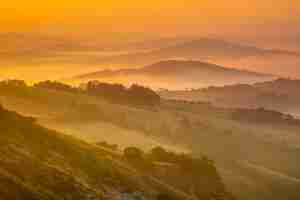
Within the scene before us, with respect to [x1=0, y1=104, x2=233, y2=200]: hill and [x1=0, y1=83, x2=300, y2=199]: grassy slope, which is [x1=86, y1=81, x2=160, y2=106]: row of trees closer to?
[x1=0, y1=83, x2=300, y2=199]: grassy slope

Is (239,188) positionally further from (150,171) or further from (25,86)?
(25,86)

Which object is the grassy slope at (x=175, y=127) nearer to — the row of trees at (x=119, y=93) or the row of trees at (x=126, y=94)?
the row of trees at (x=126, y=94)

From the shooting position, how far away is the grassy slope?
11362 cm

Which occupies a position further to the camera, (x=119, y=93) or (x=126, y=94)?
(x=119, y=93)

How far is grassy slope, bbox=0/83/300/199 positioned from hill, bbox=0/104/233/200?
45.8 m

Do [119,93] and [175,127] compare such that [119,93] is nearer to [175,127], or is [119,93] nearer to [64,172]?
[175,127]

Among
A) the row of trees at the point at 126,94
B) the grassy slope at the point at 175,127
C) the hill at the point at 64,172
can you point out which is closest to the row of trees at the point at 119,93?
the row of trees at the point at 126,94

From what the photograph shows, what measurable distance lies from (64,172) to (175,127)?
91377 millimetres

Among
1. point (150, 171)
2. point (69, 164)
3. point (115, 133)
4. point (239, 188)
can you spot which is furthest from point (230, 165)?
point (69, 164)

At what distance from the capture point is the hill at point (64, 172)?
36.5 m

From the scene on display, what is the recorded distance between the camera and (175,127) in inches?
5148

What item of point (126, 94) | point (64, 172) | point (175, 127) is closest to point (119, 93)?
point (126, 94)

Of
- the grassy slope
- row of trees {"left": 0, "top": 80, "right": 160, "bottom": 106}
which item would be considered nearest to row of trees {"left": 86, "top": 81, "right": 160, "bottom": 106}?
row of trees {"left": 0, "top": 80, "right": 160, "bottom": 106}

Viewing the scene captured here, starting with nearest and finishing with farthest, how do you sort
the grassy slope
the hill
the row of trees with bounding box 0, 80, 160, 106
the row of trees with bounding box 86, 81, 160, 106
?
the hill
the grassy slope
the row of trees with bounding box 0, 80, 160, 106
the row of trees with bounding box 86, 81, 160, 106
